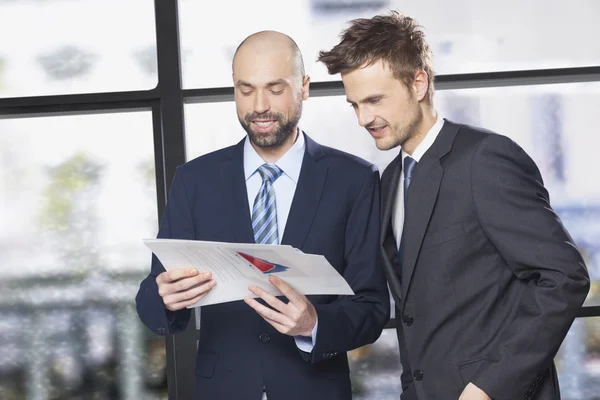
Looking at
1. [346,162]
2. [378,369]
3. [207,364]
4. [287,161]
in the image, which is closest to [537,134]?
[378,369]

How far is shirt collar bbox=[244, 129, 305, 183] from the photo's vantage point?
6.93 feet

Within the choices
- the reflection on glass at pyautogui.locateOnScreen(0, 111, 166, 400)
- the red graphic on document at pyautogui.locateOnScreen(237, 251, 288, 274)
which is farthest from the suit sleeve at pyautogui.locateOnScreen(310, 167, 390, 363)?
the reflection on glass at pyautogui.locateOnScreen(0, 111, 166, 400)

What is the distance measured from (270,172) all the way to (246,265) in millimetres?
469

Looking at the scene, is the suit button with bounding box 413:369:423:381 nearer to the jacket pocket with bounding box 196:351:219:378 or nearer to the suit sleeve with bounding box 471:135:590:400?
the suit sleeve with bounding box 471:135:590:400

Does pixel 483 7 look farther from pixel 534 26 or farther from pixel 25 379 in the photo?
pixel 25 379

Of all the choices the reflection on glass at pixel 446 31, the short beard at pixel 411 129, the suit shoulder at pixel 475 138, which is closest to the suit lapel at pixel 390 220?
the short beard at pixel 411 129

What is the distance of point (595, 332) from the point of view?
325cm

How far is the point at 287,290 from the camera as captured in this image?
1722 millimetres

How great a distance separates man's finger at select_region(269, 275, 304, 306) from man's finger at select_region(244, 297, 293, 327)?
0.04 m

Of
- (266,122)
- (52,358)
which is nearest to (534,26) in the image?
(266,122)

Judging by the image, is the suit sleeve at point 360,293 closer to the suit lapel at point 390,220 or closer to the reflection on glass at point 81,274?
the suit lapel at point 390,220

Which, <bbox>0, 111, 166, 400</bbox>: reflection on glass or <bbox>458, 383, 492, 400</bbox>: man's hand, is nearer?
<bbox>458, 383, 492, 400</bbox>: man's hand

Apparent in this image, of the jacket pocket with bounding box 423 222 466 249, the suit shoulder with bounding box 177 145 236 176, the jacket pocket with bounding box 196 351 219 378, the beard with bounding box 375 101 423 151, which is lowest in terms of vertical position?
the jacket pocket with bounding box 196 351 219 378

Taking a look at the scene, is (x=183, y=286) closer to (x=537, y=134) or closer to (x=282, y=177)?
(x=282, y=177)
